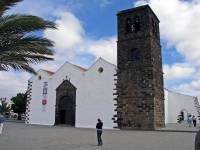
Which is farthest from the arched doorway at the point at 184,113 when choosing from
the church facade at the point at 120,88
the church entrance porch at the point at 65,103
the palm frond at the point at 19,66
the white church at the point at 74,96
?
the palm frond at the point at 19,66

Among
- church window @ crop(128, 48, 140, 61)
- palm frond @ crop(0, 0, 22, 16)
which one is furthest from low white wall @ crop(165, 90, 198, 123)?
palm frond @ crop(0, 0, 22, 16)

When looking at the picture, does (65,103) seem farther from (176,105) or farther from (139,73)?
(176,105)

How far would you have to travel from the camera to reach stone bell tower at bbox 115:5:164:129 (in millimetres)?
24016

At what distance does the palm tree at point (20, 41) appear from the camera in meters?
7.30

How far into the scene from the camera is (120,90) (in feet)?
83.5

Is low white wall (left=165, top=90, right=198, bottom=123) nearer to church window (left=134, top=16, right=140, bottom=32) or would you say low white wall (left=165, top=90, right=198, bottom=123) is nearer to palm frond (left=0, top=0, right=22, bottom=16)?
church window (left=134, top=16, right=140, bottom=32)

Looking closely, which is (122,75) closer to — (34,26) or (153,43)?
(153,43)

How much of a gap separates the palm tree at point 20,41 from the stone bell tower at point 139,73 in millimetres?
16644

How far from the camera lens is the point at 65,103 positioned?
1165 inches

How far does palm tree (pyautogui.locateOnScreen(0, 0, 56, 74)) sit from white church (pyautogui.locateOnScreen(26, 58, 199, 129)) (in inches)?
700

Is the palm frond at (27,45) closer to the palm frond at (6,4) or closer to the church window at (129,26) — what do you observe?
the palm frond at (6,4)

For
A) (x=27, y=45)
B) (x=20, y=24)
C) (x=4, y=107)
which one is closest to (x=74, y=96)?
(x=27, y=45)

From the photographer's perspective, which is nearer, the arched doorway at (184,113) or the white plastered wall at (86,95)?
the white plastered wall at (86,95)

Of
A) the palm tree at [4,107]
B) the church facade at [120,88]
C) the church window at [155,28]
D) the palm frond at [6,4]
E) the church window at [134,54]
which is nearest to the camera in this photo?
the palm frond at [6,4]
